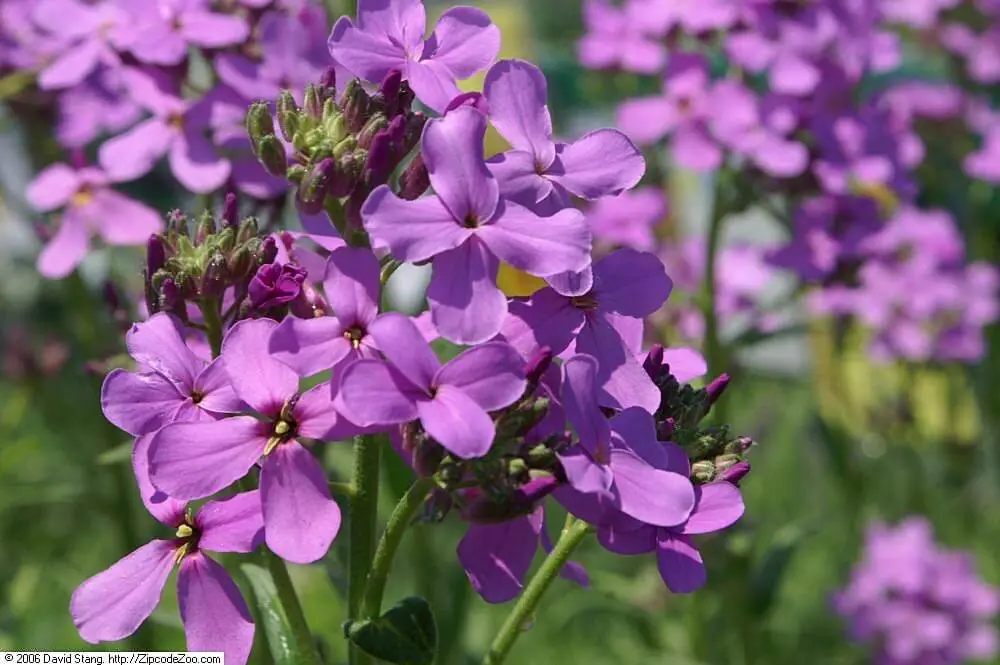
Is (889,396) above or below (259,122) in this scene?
below

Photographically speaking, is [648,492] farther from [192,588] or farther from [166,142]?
[166,142]

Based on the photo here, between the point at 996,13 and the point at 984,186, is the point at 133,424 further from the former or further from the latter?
the point at 984,186

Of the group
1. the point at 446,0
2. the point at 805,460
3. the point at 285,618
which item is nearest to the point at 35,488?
the point at 285,618

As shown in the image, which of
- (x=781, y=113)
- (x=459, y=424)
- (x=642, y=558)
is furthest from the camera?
(x=642, y=558)

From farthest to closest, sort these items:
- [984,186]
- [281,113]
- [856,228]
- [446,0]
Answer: [446,0] → [984,186] → [856,228] → [281,113]

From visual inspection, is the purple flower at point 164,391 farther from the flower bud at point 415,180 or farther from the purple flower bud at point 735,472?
the purple flower bud at point 735,472

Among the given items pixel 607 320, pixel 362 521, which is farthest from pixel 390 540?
pixel 607 320

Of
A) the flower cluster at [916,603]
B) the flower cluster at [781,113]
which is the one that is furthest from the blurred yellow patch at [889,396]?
the flower cluster at [781,113]
